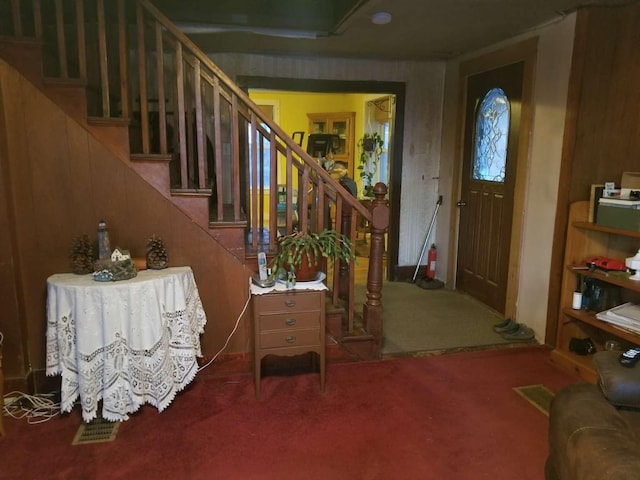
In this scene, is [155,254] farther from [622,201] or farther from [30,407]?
[622,201]

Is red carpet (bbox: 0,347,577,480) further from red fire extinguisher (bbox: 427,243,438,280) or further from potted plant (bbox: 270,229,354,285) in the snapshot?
red fire extinguisher (bbox: 427,243,438,280)

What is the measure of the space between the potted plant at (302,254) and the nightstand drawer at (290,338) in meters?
0.28

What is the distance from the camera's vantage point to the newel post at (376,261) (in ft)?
9.46

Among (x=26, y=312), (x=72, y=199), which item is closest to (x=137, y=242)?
(x=72, y=199)

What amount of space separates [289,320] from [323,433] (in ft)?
1.98

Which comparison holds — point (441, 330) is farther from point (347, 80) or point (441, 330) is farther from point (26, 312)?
point (26, 312)

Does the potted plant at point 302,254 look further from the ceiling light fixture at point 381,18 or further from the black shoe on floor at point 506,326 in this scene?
the black shoe on floor at point 506,326

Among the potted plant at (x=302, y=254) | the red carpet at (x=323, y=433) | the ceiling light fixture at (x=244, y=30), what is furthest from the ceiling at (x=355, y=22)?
the red carpet at (x=323, y=433)

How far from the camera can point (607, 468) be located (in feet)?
4.23

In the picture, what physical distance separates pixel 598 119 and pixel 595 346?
149 cm

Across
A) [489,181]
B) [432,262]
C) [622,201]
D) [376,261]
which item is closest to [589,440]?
[376,261]

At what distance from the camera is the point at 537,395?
8.93 feet

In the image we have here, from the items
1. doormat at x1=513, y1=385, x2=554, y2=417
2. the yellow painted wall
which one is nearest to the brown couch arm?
doormat at x1=513, y1=385, x2=554, y2=417

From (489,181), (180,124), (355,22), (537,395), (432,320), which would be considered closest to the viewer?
(180,124)
